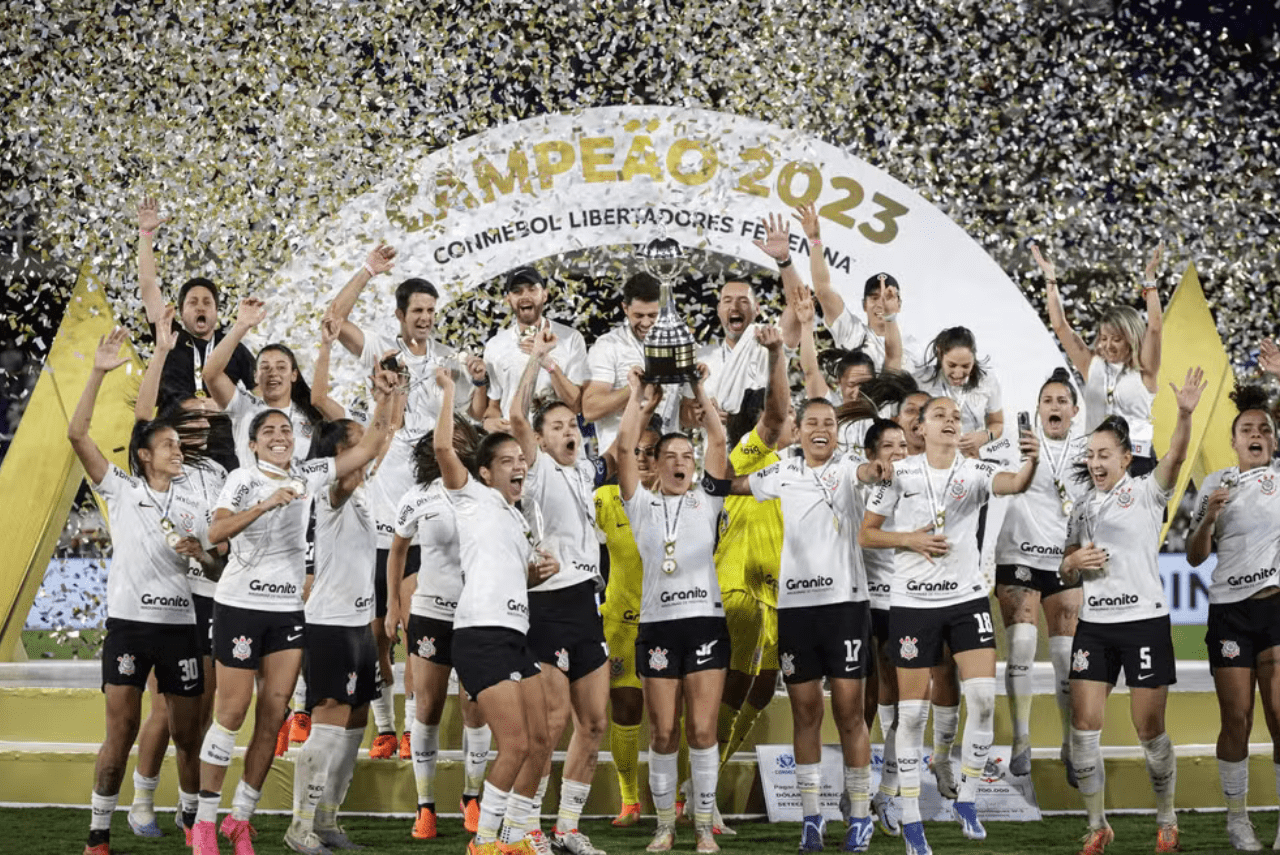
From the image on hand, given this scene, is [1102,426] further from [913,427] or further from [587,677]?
[587,677]

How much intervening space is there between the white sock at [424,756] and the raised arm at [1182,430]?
2.96 m

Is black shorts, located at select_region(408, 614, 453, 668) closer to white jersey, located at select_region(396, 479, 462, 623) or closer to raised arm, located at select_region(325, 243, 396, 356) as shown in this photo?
white jersey, located at select_region(396, 479, 462, 623)

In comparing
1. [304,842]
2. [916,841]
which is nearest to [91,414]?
[304,842]

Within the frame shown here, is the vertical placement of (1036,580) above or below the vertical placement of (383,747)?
above

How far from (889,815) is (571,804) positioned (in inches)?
53.6

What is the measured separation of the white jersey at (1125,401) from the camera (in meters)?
7.71

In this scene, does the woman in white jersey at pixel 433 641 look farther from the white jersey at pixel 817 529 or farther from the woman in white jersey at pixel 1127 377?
the woman in white jersey at pixel 1127 377

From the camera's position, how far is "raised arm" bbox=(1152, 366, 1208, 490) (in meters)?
6.20

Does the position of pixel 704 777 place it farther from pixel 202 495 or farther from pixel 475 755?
pixel 202 495

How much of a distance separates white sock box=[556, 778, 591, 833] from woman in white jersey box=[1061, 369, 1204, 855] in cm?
187

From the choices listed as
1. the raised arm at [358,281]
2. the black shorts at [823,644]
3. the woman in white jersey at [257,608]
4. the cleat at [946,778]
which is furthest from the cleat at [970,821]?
the raised arm at [358,281]

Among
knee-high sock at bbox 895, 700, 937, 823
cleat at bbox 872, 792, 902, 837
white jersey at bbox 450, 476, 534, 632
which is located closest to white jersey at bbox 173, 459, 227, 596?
white jersey at bbox 450, 476, 534, 632

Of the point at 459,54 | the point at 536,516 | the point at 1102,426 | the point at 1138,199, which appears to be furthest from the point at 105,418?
the point at 1138,199

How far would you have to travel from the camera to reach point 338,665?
6312mm
